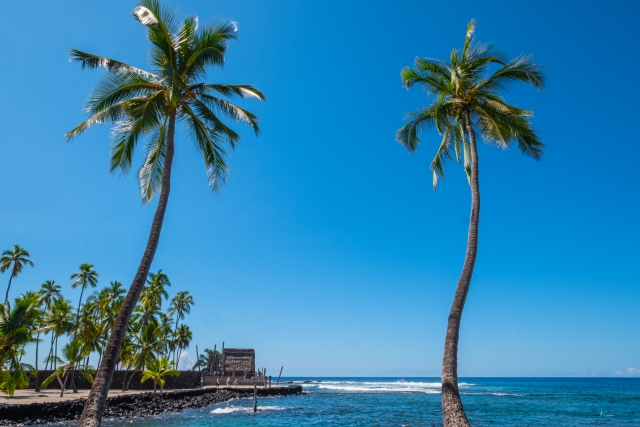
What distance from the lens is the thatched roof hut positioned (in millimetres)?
52344

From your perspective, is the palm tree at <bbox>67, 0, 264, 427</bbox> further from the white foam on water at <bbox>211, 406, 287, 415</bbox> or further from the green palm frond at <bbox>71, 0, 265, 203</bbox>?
the white foam on water at <bbox>211, 406, 287, 415</bbox>

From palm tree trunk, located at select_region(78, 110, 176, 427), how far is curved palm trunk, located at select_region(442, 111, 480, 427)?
6941mm

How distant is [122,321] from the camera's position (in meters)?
9.71

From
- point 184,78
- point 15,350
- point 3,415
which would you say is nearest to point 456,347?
point 184,78

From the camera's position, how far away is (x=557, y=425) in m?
29.5

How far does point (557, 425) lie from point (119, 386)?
125 ft

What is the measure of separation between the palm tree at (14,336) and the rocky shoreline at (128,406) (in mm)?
3440

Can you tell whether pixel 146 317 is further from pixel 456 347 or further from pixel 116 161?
pixel 456 347

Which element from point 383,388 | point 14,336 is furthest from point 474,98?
point 383,388

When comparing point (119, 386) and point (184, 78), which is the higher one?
point (184, 78)

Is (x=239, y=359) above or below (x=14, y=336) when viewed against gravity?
above

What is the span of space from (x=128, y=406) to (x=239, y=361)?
24.4m

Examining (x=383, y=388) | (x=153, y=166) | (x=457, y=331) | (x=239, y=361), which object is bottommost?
(x=383, y=388)

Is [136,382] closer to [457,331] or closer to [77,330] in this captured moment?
[77,330]
